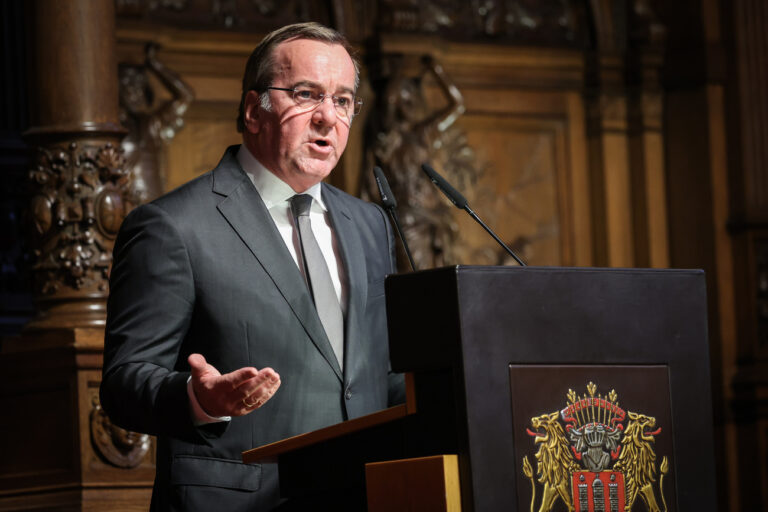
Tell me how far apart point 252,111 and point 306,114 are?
0.40ft

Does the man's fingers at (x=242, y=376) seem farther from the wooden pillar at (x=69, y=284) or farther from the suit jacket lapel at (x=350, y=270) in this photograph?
the wooden pillar at (x=69, y=284)

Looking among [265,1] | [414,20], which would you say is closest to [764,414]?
[414,20]

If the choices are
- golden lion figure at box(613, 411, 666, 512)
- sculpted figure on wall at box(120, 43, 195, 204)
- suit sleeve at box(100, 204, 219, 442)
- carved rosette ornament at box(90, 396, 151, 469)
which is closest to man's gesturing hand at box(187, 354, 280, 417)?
suit sleeve at box(100, 204, 219, 442)

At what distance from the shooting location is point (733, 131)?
6328mm

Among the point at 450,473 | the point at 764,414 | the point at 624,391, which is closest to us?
the point at 450,473

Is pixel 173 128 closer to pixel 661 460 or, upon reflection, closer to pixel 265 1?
pixel 265 1

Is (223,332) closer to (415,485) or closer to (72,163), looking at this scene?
(415,485)

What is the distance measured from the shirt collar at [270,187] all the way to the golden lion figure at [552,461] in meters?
0.81

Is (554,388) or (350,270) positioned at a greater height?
(350,270)

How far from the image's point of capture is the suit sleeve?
206cm

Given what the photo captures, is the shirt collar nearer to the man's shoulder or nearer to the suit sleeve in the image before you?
the man's shoulder

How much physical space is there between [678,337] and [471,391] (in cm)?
39

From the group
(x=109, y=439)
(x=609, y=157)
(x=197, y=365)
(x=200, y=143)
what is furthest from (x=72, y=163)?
(x=609, y=157)

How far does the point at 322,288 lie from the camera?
233 cm
